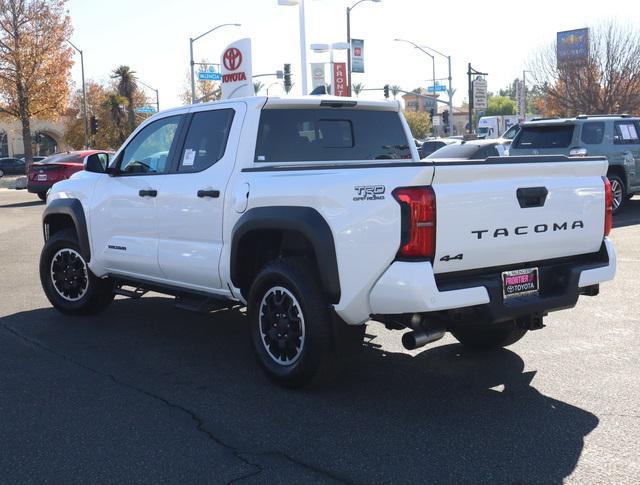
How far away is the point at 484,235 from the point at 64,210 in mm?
4480

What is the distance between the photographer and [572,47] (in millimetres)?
43938

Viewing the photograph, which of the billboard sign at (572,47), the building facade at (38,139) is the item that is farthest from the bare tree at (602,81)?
the building facade at (38,139)

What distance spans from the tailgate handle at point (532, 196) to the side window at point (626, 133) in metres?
11.3

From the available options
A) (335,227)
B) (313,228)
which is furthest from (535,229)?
(313,228)

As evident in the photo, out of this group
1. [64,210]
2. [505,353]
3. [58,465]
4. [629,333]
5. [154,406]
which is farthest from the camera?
[64,210]

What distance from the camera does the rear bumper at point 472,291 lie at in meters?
4.32

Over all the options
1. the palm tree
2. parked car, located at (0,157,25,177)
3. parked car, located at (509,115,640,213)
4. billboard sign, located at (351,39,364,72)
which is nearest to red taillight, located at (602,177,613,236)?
parked car, located at (509,115,640,213)

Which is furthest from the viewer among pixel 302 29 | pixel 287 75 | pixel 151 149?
pixel 287 75

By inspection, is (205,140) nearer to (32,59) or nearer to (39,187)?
(39,187)

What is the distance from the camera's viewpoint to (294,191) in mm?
4883

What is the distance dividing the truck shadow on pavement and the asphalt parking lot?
0.04 feet

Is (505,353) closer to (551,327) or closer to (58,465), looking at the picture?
(551,327)

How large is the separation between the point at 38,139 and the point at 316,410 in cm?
7683

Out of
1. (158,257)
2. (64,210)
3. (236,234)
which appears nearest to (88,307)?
(64,210)
